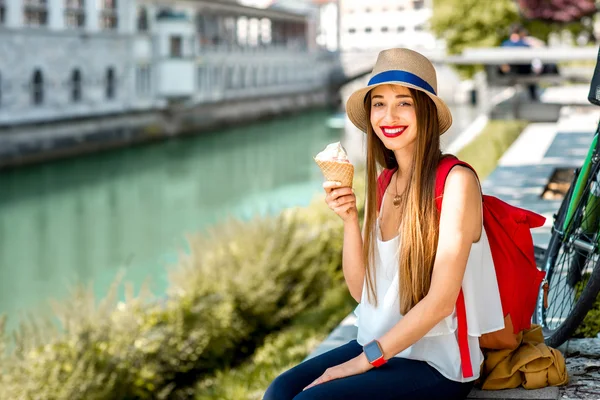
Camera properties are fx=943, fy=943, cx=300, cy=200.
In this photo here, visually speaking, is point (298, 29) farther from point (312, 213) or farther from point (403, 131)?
point (403, 131)

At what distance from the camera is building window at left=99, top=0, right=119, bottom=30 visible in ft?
97.5

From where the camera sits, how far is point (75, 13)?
27969mm

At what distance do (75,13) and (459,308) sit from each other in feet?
89.3

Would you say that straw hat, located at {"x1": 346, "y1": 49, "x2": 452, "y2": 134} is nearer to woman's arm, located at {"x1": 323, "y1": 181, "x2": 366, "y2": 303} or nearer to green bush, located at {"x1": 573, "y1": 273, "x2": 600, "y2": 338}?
woman's arm, located at {"x1": 323, "y1": 181, "x2": 366, "y2": 303}

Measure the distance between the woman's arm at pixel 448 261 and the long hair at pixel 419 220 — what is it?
0.19 ft

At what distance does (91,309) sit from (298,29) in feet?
164

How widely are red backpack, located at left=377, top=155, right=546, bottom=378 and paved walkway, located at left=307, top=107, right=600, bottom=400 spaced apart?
205mm

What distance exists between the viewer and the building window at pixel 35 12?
25547 millimetres

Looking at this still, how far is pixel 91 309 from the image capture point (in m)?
5.50

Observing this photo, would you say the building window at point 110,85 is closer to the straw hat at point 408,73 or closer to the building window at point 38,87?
the building window at point 38,87

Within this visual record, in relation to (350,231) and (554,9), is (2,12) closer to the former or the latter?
(554,9)

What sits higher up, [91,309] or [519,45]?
[519,45]

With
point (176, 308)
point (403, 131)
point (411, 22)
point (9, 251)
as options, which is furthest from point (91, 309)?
point (411, 22)

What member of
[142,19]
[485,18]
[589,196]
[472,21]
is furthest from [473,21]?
[589,196]
